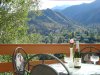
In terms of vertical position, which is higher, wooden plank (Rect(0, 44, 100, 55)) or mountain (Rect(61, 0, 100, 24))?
mountain (Rect(61, 0, 100, 24))

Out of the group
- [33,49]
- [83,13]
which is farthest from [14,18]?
[83,13]

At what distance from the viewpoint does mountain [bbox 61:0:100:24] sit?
4080 inches

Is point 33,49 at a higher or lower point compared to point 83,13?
lower

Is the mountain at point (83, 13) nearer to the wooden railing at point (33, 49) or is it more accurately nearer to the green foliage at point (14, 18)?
the green foliage at point (14, 18)

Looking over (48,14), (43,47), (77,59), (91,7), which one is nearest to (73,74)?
(77,59)

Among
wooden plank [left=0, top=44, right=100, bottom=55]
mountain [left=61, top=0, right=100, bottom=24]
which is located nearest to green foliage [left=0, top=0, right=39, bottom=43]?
wooden plank [left=0, top=44, right=100, bottom=55]

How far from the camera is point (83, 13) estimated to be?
121750 mm

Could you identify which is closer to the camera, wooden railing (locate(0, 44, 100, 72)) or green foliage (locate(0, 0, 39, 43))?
wooden railing (locate(0, 44, 100, 72))

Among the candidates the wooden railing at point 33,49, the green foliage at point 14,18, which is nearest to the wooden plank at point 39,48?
the wooden railing at point 33,49

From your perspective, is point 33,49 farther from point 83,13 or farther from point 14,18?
point 83,13

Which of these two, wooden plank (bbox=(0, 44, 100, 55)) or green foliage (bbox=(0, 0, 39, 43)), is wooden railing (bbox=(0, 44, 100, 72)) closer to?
wooden plank (bbox=(0, 44, 100, 55))

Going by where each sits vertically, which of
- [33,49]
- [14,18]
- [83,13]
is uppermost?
[83,13]

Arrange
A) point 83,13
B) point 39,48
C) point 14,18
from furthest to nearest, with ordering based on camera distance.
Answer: point 83,13 < point 14,18 < point 39,48

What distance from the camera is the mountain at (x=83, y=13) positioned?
340 ft
